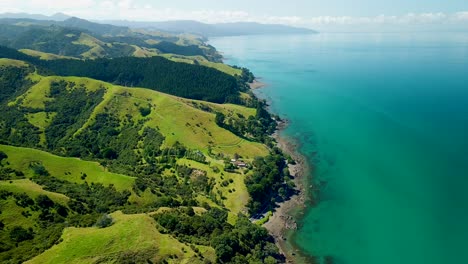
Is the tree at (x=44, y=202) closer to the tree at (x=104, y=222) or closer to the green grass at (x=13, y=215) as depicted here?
the green grass at (x=13, y=215)

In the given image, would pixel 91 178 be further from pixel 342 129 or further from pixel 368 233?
pixel 342 129

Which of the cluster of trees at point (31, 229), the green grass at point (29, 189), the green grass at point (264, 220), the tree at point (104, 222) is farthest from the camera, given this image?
the green grass at point (264, 220)

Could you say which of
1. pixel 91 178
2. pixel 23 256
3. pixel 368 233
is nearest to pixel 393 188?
pixel 368 233

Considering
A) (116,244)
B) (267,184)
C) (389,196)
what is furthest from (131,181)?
(389,196)

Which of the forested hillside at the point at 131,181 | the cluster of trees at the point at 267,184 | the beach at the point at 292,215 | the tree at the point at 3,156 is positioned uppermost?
the tree at the point at 3,156

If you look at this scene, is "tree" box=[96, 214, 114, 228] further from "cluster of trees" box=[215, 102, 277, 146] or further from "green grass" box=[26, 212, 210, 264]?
"cluster of trees" box=[215, 102, 277, 146]

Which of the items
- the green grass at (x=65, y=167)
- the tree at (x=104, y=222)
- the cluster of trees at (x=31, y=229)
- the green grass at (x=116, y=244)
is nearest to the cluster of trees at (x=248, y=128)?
the green grass at (x=65, y=167)
